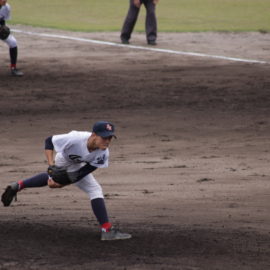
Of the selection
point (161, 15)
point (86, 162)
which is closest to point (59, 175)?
point (86, 162)

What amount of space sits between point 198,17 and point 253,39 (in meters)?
3.91

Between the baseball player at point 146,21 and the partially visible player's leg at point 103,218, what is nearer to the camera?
the partially visible player's leg at point 103,218

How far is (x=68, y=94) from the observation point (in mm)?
16766

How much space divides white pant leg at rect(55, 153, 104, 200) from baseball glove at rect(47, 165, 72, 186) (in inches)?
9.2

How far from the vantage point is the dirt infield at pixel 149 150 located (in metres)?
8.38

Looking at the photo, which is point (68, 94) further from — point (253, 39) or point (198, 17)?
point (198, 17)

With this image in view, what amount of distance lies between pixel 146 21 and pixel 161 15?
5.79 metres

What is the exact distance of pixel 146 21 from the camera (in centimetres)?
2078

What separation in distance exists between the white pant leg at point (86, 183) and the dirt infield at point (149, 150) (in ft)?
1.55

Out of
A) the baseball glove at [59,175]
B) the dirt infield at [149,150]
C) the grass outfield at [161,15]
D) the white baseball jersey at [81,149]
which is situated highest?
the white baseball jersey at [81,149]

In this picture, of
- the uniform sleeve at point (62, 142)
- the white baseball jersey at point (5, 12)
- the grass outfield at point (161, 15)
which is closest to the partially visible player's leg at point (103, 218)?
the uniform sleeve at point (62, 142)

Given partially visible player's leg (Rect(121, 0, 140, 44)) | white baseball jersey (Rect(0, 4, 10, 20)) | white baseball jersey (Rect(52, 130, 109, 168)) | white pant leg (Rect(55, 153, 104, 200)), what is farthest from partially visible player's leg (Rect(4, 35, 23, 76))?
white baseball jersey (Rect(52, 130, 109, 168))

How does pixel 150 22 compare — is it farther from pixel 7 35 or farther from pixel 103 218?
pixel 103 218

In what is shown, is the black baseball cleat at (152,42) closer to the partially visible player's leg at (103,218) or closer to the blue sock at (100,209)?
the partially visible player's leg at (103,218)
